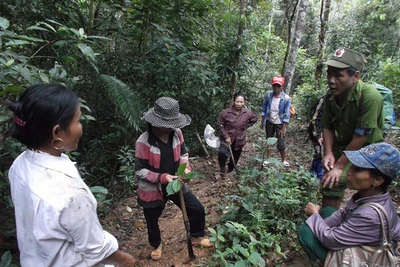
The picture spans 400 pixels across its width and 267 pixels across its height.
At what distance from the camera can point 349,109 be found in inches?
98.5

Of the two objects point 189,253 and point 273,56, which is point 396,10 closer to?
point 273,56

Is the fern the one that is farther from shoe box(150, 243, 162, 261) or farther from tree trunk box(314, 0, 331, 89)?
tree trunk box(314, 0, 331, 89)

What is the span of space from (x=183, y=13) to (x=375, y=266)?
5597 millimetres

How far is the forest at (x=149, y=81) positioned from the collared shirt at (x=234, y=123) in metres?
0.50

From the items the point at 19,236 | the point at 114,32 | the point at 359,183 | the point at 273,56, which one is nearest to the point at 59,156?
the point at 19,236

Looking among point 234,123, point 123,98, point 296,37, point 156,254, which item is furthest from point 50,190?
point 296,37

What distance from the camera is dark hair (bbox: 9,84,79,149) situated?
1246mm

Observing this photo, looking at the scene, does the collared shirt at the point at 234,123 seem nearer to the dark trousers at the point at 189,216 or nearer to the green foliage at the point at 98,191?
the dark trousers at the point at 189,216

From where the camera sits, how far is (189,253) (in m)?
2.95

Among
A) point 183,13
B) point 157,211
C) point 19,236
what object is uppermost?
point 183,13

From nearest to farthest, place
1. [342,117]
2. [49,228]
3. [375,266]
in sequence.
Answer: [49,228] → [375,266] → [342,117]

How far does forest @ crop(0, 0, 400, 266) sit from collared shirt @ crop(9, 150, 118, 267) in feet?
2.39

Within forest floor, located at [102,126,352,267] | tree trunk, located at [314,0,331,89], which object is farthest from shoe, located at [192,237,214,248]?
tree trunk, located at [314,0,331,89]

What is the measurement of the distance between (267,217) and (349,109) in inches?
60.9
